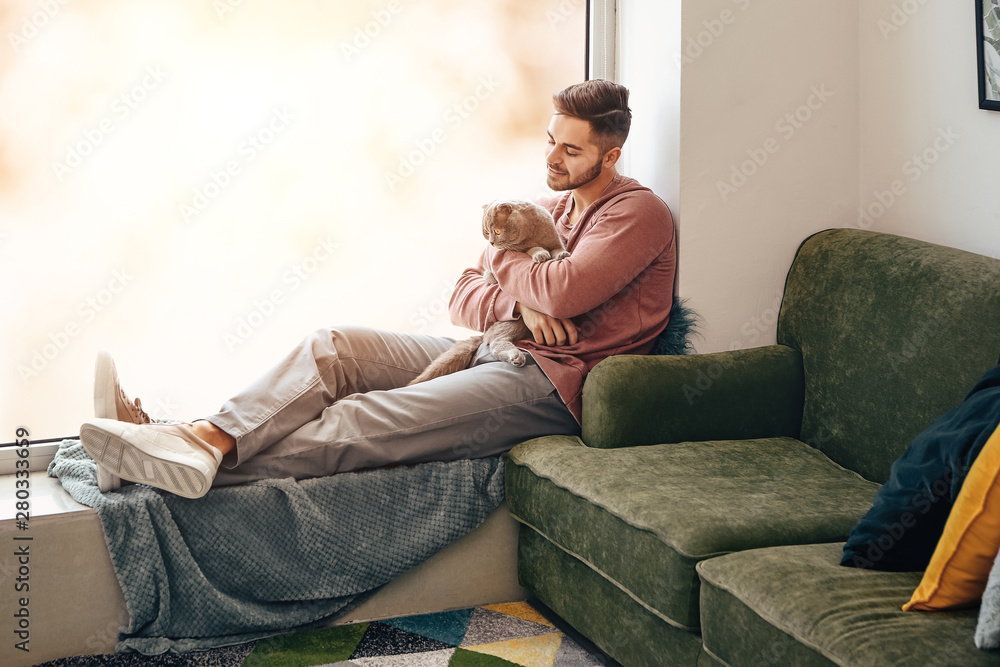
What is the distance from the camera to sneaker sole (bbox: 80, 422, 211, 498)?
165 centimetres

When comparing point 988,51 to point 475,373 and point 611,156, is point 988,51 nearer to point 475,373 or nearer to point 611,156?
point 611,156

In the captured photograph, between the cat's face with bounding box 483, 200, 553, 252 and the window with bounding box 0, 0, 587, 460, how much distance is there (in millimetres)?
566

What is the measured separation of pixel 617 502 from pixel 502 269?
31.2 inches

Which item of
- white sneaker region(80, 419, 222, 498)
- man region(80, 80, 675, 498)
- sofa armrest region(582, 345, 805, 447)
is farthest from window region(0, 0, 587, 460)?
sofa armrest region(582, 345, 805, 447)

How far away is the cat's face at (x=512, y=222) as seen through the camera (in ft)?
6.84

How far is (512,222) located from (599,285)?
0.93 feet

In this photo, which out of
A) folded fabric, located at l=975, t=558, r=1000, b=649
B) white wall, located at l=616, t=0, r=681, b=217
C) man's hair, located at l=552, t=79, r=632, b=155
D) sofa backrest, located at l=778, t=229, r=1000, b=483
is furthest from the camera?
white wall, located at l=616, t=0, r=681, b=217

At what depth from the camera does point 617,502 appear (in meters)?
1.52

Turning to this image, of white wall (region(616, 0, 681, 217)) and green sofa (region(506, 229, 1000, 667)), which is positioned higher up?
white wall (region(616, 0, 681, 217))

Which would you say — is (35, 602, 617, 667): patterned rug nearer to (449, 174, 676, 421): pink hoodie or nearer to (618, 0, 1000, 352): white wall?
(449, 174, 676, 421): pink hoodie

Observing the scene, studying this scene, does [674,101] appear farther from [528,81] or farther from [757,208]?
[528,81]

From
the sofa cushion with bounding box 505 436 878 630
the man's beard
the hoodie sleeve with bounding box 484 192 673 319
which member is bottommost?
the sofa cushion with bounding box 505 436 878 630

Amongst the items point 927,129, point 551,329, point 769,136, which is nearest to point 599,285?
point 551,329

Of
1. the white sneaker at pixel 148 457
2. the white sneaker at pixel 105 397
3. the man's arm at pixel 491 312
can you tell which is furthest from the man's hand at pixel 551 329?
the white sneaker at pixel 105 397
